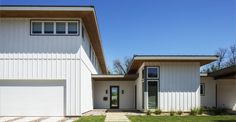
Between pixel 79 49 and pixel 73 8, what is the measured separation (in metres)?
2.15

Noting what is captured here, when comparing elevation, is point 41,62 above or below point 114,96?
above

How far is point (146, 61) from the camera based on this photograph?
17.4 meters

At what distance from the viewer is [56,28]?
1517 cm

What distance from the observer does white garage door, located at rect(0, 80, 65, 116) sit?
1509cm

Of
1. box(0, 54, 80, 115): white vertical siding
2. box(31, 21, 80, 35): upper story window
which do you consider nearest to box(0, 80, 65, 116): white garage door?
box(0, 54, 80, 115): white vertical siding

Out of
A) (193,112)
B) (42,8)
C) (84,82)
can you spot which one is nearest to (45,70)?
(84,82)

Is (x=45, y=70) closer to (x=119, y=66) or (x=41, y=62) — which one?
(x=41, y=62)

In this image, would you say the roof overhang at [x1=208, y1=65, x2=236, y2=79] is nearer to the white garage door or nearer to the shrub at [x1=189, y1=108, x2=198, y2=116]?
the shrub at [x1=189, y1=108, x2=198, y2=116]

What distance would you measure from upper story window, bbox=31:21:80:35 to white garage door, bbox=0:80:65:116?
251cm

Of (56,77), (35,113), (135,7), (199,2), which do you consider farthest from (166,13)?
(35,113)

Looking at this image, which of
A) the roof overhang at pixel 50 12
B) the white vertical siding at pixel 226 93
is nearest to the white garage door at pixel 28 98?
the roof overhang at pixel 50 12

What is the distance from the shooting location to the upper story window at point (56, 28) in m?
15.1

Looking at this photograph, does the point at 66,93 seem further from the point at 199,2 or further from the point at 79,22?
the point at 199,2

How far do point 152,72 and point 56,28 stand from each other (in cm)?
614
